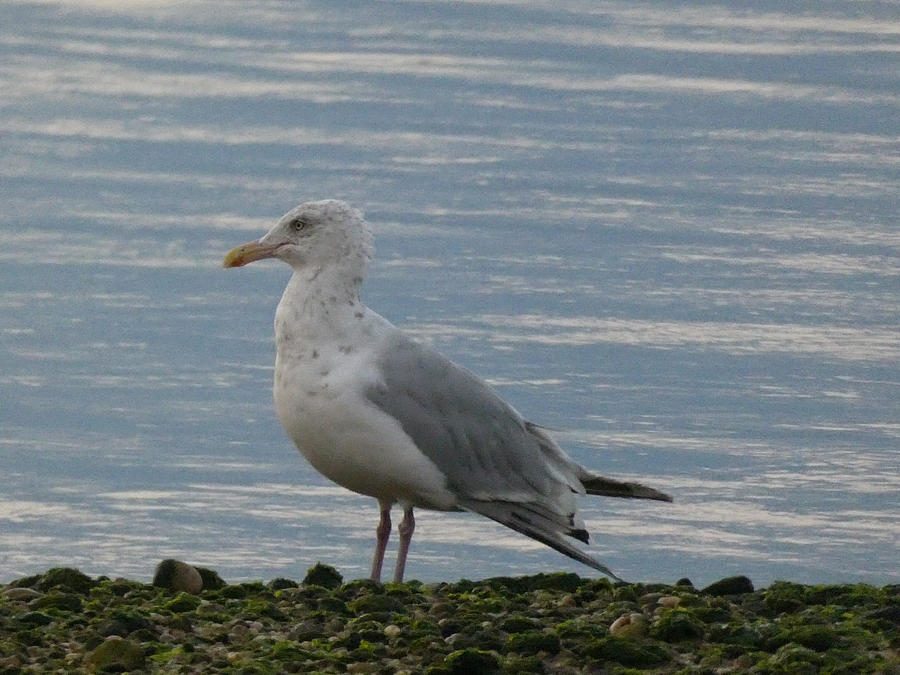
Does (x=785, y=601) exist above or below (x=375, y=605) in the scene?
above

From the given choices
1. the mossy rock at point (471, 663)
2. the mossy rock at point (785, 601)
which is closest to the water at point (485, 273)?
the mossy rock at point (785, 601)

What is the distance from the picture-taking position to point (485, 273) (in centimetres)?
1582

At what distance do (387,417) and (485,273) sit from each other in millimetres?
6396

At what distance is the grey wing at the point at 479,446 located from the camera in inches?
380

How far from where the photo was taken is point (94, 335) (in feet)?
48.1

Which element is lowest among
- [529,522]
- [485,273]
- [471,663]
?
[471,663]

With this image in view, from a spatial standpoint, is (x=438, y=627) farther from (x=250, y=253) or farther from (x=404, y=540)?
(x=250, y=253)

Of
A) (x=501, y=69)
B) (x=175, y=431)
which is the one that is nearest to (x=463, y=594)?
(x=175, y=431)

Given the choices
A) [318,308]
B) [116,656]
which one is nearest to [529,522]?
[318,308]

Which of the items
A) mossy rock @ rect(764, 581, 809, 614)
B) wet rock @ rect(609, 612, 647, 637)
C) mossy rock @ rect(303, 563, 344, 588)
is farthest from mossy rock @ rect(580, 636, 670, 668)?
mossy rock @ rect(303, 563, 344, 588)

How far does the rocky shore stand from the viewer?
25.2 feet

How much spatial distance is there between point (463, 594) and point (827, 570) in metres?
2.93

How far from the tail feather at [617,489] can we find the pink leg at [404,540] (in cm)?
80

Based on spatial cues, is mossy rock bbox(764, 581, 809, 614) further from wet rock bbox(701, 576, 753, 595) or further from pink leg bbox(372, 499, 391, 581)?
pink leg bbox(372, 499, 391, 581)
